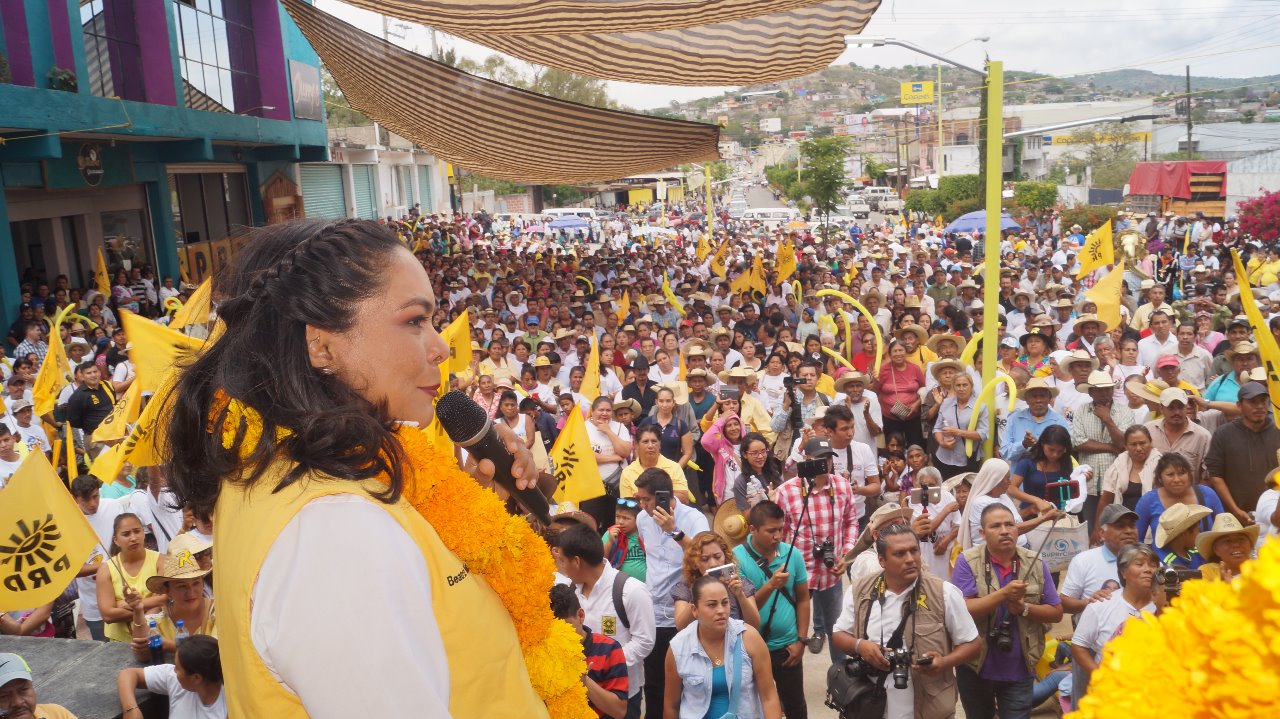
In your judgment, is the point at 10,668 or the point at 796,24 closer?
the point at 10,668

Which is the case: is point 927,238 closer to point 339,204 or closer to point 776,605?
point 339,204

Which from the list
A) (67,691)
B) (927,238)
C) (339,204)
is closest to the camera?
(67,691)

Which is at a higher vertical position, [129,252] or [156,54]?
[156,54]

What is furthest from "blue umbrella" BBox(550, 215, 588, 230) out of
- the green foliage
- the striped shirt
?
the striped shirt

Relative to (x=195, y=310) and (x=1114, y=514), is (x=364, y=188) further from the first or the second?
(x=1114, y=514)

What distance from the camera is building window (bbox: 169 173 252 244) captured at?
78.8ft

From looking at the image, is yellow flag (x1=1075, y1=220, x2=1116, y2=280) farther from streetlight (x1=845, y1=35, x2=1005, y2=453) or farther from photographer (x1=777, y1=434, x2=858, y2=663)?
photographer (x1=777, y1=434, x2=858, y2=663)

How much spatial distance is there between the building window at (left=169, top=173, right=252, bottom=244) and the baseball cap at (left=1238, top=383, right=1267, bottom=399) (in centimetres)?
2173

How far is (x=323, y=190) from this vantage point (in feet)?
114

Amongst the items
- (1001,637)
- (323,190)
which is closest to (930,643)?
(1001,637)

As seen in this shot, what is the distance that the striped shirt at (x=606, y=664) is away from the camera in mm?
4645

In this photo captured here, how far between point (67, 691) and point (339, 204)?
110 feet

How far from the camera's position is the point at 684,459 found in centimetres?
845

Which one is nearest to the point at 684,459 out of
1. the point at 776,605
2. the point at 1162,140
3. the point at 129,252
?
the point at 776,605
